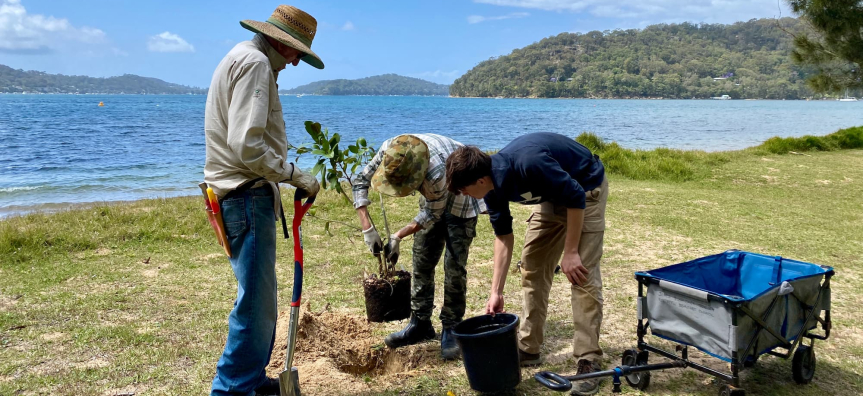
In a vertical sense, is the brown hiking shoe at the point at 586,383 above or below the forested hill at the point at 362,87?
below

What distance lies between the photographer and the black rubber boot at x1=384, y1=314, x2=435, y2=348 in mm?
4047

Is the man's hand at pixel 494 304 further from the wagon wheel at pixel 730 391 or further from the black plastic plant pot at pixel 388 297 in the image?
the wagon wheel at pixel 730 391

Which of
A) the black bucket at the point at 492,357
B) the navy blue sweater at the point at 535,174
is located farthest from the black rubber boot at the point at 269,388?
the navy blue sweater at the point at 535,174

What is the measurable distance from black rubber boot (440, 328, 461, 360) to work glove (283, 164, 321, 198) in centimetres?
152

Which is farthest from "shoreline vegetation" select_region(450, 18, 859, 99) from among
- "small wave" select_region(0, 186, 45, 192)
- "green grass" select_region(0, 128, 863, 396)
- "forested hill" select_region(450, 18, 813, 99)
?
"green grass" select_region(0, 128, 863, 396)

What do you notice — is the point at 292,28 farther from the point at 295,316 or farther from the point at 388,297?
the point at 388,297

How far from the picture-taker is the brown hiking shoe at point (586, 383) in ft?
10.9

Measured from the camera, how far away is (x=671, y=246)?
271 inches

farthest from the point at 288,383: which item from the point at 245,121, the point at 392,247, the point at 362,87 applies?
the point at 362,87

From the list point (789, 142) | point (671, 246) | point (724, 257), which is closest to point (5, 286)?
point (724, 257)

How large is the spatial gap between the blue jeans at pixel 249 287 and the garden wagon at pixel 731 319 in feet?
4.66

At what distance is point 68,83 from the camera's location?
164 metres

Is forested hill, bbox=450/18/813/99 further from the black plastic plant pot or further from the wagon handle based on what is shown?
the wagon handle

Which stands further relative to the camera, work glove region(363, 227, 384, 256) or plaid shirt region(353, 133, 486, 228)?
work glove region(363, 227, 384, 256)
